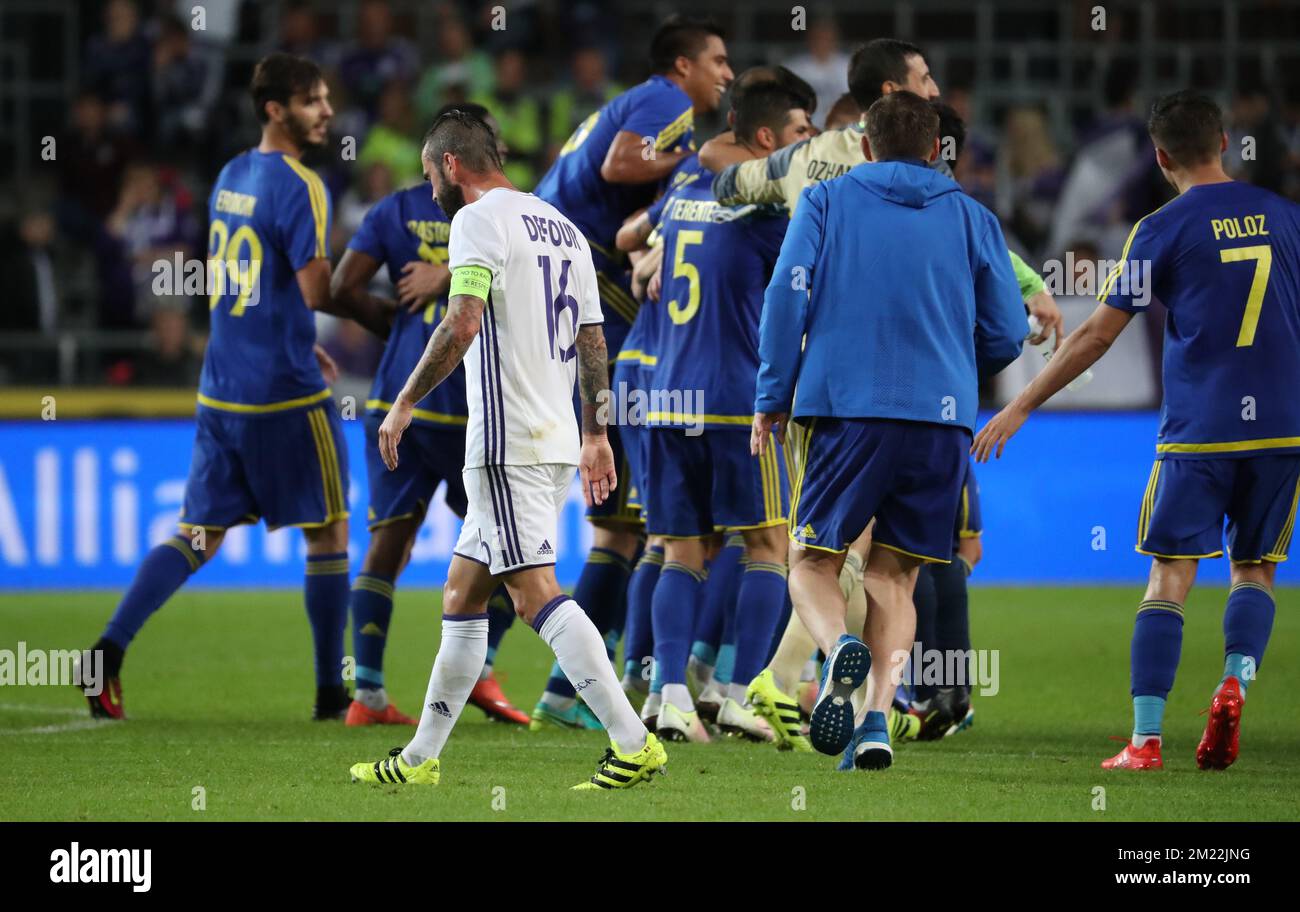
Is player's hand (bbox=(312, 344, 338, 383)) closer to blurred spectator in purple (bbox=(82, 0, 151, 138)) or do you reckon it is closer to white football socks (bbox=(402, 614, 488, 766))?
white football socks (bbox=(402, 614, 488, 766))

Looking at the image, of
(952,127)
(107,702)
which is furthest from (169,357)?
(952,127)

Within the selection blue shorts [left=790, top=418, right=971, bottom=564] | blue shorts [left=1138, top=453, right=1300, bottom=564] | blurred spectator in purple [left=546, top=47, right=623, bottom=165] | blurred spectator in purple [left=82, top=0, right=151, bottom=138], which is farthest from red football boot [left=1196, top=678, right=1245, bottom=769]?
blurred spectator in purple [left=82, top=0, right=151, bottom=138]

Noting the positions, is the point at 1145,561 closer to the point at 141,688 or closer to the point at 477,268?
the point at 141,688

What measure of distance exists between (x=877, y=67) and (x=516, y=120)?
33.2ft

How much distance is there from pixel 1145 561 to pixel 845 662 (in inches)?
350

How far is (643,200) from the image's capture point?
29.0 ft

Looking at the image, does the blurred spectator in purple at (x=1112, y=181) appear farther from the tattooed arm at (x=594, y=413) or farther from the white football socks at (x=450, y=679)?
the white football socks at (x=450, y=679)

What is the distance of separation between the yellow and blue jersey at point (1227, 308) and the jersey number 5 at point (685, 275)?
1690 millimetres

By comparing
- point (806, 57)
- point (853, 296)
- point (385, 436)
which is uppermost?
point (806, 57)

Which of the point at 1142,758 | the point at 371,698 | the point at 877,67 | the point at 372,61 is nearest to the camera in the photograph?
the point at 1142,758

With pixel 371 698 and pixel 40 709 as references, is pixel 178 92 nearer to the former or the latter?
pixel 40 709

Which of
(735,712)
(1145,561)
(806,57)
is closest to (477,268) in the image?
(735,712)

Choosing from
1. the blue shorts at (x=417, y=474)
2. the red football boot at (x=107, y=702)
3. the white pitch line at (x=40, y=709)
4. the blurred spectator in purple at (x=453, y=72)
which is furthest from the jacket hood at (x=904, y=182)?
the blurred spectator in purple at (x=453, y=72)

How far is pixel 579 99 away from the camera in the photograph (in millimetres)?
17547
